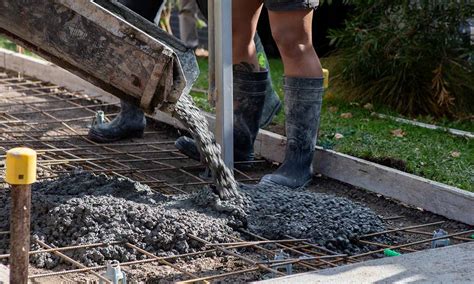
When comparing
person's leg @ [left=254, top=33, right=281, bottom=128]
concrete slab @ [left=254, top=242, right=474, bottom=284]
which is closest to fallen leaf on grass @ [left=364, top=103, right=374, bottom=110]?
person's leg @ [left=254, top=33, right=281, bottom=128]

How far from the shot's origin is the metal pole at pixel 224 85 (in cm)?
486

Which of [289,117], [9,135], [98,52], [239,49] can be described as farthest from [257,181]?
[9,135]

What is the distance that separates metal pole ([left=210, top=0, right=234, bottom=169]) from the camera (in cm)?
486

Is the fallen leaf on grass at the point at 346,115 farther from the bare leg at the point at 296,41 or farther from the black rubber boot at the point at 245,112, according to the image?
the bare leg at the point at 296,41

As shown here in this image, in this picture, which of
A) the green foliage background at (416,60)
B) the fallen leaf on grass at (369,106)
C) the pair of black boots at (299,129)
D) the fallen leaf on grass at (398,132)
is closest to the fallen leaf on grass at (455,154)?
the fallen leaf on grass at (398,132)

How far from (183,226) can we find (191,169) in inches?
57.8

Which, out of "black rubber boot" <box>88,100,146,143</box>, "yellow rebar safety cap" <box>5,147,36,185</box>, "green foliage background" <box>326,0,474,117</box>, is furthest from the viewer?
"green foliage background" <box>326,0,474,117</box>

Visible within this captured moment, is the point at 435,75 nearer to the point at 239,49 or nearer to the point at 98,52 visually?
the point at 239,49

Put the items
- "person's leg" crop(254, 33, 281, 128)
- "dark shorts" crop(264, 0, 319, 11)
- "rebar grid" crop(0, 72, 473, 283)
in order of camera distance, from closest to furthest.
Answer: "rebar grid" crop(0, 72, 473, 283) → "dark shorts" crop(264, 0, 319, 11) → "person's leg" crop(254, 33, 281, 128)

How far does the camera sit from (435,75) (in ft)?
23.4

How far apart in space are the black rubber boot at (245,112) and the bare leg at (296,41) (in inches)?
15.3

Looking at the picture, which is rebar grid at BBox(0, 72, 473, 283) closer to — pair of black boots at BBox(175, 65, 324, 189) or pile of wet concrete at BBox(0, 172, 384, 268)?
pile of wet concrete at BBox(0, 172, 384, 268)

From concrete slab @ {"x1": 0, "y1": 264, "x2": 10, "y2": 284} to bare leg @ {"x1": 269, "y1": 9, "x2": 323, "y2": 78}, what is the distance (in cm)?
209

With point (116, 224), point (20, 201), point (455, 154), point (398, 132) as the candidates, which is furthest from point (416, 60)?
point (20, 201)
